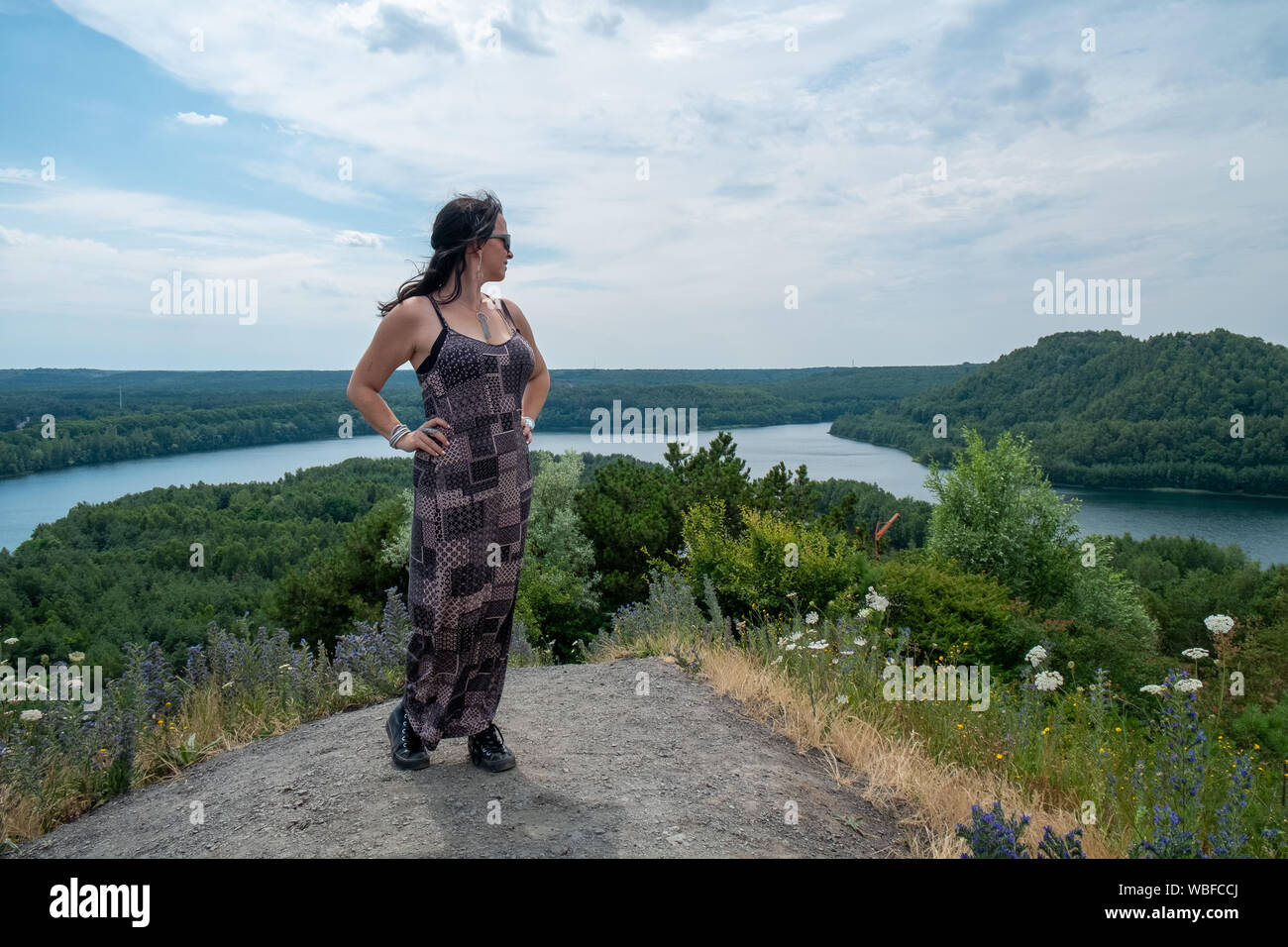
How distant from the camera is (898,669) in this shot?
5.07 m

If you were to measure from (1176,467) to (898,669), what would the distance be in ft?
260

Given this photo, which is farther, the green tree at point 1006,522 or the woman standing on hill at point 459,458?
the green tree at point 1006,522

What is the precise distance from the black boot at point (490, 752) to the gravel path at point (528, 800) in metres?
0.05

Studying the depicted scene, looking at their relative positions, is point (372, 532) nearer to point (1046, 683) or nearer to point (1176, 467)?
point (1046, 683)

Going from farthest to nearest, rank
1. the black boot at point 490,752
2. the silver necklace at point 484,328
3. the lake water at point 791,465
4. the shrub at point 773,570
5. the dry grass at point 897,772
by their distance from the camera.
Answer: the lake water at point 791,465 < the shrub at point 773,570 < the black boot at point 490,752 < the silver necklace at point 484,328 < the dry grass at point 897,772

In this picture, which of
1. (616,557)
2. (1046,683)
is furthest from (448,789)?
(616,557)

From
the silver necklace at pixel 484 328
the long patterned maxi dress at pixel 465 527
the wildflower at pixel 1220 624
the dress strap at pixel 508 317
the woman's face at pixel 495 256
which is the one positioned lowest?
the wildflower at pixel 1220 624

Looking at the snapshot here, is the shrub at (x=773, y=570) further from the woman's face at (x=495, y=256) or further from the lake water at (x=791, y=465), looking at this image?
the lake water at (x=791, y=465)

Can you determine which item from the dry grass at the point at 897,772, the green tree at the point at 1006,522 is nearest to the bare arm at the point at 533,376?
the dry grass at the point at 897,772

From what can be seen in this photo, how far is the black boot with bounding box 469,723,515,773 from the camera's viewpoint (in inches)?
142

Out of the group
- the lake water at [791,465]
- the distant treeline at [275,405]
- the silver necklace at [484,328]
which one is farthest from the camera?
the distant treeline at [275,405]

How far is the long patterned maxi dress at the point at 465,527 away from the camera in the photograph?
3350 millimetres

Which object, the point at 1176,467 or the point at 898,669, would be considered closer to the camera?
the point at 898,669

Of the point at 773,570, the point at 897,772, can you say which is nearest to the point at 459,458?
the point at 897,772
